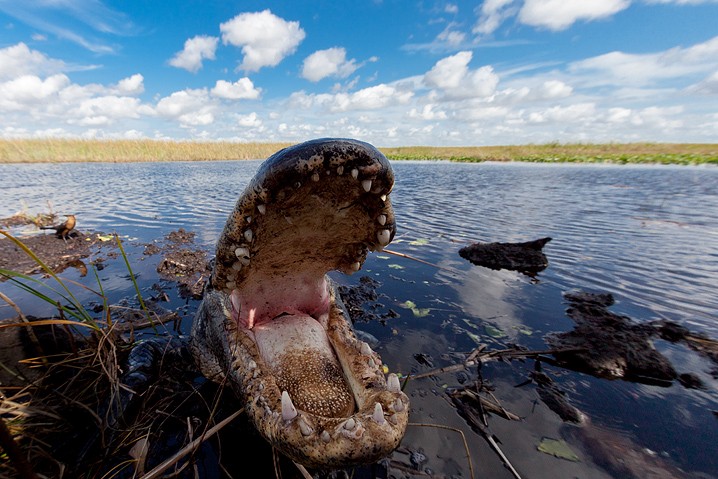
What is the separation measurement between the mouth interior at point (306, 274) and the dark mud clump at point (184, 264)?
2587 millimetres

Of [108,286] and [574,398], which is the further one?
[108,286]

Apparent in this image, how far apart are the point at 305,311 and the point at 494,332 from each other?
2337mm

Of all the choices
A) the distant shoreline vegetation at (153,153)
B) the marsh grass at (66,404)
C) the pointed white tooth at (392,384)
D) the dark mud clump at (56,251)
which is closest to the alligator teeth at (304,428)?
the pointed white tooth at (392,384)

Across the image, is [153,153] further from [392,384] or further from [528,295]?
[392,384]

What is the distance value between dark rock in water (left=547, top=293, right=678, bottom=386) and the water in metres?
0.14

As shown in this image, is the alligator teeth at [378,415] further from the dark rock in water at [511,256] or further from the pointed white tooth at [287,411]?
the dark rock in water at [511,256]

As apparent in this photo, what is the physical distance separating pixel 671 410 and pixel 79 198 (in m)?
16.8

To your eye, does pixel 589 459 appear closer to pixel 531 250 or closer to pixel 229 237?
pixel 229 237

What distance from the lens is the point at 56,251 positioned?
5.91 meters

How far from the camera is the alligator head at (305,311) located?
4.80ft

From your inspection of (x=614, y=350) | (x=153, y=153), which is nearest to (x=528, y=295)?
(x=614, y=350)

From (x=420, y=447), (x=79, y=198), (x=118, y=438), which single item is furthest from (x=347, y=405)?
(x=79, y=198)

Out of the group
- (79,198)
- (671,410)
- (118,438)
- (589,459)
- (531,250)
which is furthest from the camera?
A: (79,198)

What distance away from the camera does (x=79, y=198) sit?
39.4ft
